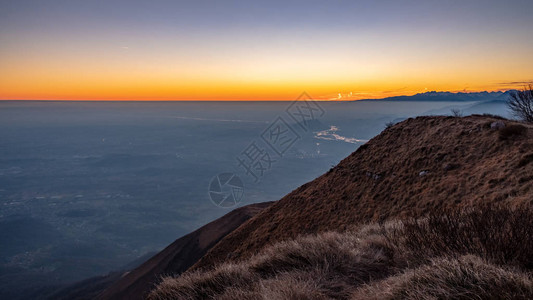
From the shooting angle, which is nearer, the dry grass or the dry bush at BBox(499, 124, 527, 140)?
the dry grass

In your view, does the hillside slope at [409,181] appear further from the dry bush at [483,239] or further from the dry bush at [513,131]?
the dry bush at [483,239]

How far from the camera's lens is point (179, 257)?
27094mm

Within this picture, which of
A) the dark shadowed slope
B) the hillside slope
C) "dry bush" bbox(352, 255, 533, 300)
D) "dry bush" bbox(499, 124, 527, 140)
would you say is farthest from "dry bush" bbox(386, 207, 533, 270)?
the dark shadowed slope

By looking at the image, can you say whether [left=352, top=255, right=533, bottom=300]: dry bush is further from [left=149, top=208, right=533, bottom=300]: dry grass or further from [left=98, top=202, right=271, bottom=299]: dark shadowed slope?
[left=98, top=202, right=271, bottom=299]: dark shadowed slope

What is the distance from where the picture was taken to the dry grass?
244 centimetres

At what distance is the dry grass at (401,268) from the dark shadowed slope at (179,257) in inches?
914

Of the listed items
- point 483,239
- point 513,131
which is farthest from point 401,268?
point 513,131

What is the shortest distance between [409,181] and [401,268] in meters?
9.84

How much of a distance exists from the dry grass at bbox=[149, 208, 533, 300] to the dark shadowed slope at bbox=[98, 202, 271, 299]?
23220 millimetres

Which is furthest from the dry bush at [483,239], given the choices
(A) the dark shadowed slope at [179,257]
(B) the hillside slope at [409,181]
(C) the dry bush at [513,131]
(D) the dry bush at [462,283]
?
(A) the dark shadowed slope at [179,257]

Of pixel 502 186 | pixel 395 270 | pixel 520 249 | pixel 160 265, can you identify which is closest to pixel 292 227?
pixel 502 186

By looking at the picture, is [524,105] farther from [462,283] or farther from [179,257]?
[179,257]

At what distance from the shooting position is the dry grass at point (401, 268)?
8.00 ft

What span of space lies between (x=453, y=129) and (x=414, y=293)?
14562mm
